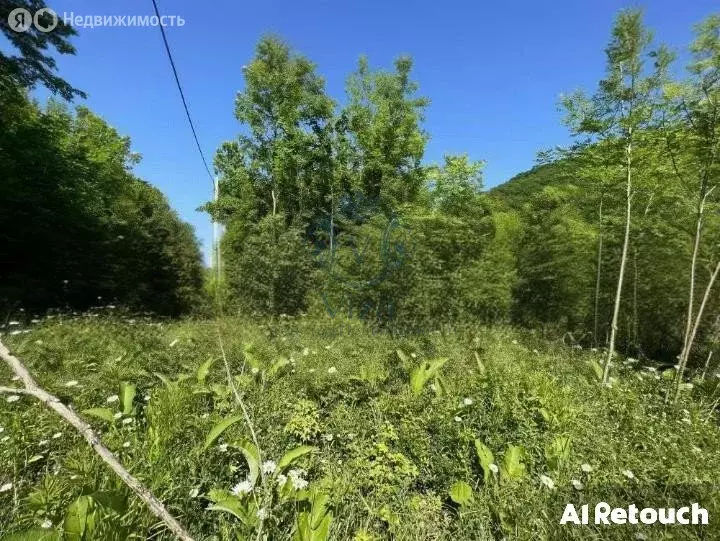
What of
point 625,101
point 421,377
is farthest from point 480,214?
point 421,377

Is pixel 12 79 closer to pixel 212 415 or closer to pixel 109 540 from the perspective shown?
pixel 212 415

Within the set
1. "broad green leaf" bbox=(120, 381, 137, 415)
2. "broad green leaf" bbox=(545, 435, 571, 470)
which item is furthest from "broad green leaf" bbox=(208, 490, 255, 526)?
"broad green leaf" bbox=(545, 435, 571, 470)

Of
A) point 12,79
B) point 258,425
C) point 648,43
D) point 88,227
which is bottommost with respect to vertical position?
point 258,425

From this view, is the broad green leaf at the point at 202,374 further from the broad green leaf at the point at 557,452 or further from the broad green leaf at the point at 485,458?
the broad green leaf at the point at 557,452

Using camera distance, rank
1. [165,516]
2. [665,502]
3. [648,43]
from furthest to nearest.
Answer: [648,43] < [665,502] < [165,516]

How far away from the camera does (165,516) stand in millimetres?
691

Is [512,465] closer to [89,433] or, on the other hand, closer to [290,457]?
[290,457]

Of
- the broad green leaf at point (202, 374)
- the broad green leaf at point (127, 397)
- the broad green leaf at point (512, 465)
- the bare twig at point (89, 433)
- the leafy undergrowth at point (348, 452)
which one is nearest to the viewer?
the bare twig at point (89, 433)

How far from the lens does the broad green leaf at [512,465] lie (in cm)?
241

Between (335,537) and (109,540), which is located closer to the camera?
(109,540)

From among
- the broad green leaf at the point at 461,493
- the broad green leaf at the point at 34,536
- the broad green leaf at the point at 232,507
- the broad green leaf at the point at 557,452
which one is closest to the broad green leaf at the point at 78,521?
the broad green leaf at the point at 34,536

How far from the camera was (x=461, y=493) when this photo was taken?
7.39 feet

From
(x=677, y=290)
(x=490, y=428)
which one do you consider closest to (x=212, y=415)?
(x=490, y=428)

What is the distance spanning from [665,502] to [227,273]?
40.8ft
